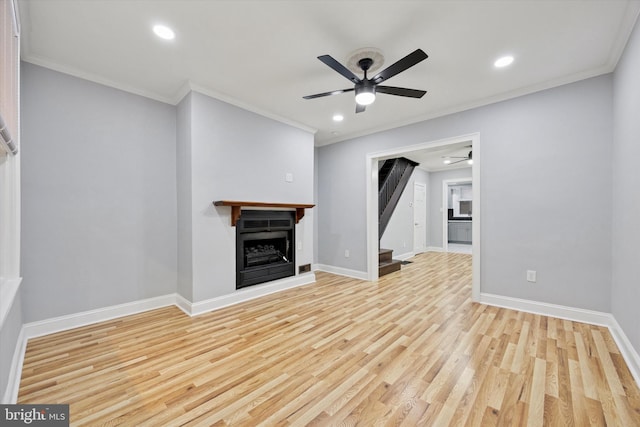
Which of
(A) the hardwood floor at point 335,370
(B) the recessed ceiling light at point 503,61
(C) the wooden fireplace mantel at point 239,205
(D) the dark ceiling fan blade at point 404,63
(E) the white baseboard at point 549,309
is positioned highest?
(B) the recessed ceiling light at point 503,61

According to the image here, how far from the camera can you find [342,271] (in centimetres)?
500

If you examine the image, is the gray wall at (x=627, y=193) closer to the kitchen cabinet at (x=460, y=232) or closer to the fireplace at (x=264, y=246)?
the fireplace at (x=264, y=246)

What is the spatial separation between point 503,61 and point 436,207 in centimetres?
614

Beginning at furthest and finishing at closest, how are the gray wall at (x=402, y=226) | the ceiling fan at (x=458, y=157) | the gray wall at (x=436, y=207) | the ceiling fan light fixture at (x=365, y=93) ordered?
1. the gray wall at (x=436, y=207)
2. the gray wall at (x=402, y=226)
3. the ceiling fan at (x=458, y=157)
4. the ceiling fan light fixture at (x=365, y=93)

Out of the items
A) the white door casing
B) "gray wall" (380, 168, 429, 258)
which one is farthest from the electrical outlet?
the white door casing

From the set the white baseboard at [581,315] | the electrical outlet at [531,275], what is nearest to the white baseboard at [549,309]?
the white baseboard at [581,315]

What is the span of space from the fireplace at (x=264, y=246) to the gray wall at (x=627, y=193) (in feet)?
11.7

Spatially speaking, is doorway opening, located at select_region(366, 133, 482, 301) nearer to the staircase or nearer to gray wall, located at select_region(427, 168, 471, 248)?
the staircase

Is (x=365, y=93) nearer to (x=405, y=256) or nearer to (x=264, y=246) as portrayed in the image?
(x=264, y=246)

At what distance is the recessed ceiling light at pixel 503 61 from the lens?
8.27 ft

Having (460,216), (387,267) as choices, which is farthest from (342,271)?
(460,216)

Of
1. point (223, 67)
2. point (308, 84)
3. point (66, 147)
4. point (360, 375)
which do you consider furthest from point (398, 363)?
point (66, 147)

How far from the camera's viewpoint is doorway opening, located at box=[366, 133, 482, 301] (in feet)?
11.3

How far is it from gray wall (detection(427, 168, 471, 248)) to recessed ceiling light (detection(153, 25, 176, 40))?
306 inches
